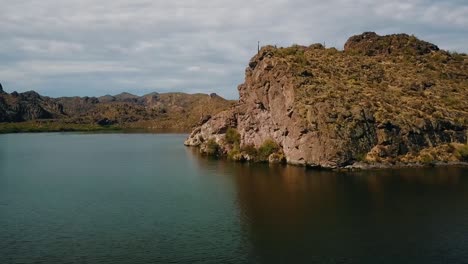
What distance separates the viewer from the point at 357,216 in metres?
Answer: 60.9

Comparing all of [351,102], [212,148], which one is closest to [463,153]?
[351,102]

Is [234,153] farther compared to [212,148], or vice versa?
[212,148]

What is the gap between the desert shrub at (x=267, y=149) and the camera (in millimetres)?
123938

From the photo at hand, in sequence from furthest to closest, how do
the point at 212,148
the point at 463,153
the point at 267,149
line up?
1. the point at 212,148
2. the point at 267,149
3. the point at 463,153

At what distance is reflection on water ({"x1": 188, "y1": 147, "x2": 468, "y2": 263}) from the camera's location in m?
47.1

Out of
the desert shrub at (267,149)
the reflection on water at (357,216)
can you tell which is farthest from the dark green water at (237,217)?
the desert shrub at (267,149)

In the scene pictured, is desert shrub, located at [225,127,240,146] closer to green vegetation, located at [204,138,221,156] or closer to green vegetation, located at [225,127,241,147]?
green vegetation, located at [225,127,241,147]

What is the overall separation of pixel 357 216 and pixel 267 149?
64.3 m

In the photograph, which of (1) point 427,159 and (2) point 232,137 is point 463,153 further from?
(2) point 232,137

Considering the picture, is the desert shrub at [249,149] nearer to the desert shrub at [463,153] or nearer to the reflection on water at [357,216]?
the reflection on water at [357,216]

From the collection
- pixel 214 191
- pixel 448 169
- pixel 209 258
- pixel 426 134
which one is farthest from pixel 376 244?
pixel 426 134

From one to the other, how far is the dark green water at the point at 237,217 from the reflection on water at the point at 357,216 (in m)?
0.14

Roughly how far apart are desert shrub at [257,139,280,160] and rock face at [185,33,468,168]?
1834mm

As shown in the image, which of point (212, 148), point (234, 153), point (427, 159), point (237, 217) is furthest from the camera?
point (212, 148)
